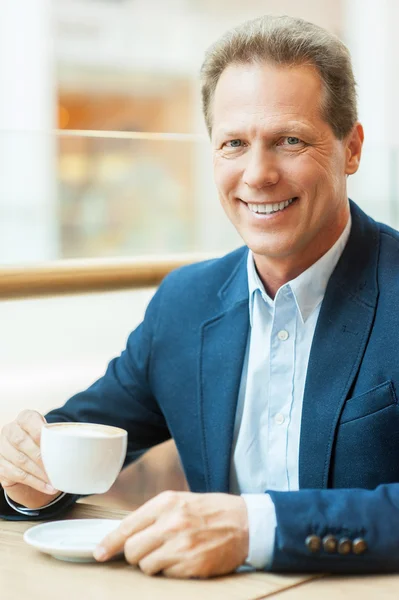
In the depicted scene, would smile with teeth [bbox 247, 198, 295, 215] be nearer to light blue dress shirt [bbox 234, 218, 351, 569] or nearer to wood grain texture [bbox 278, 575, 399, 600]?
light blue dress shirt [bbox 234, 218, 351, 569]

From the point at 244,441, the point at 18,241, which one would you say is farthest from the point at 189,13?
the point at 244,441

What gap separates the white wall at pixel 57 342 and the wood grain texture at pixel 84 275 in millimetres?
30

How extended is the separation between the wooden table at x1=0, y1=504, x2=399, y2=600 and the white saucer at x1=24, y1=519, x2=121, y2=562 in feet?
0.06

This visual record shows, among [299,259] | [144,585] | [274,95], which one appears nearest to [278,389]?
[299,259]

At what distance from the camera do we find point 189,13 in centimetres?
618

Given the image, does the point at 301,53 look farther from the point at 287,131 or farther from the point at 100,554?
the point at 100,554

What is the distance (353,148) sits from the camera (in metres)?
1.67

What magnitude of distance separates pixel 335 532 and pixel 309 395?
0.40 m

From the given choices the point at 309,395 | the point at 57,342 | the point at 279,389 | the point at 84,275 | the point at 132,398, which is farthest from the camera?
the point at 57,342

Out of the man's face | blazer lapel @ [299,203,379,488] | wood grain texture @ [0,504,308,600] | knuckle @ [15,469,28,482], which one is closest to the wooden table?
wood grain texture @ [0,504,308,600]

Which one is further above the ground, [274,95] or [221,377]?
[274,95]

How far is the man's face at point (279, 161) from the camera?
4.97ft

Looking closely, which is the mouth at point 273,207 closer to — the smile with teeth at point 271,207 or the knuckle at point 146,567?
the smile with teeth at point 271,207

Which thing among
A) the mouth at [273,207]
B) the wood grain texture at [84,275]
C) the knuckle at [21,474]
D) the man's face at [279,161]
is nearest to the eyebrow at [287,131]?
the man's face at [279,161]
